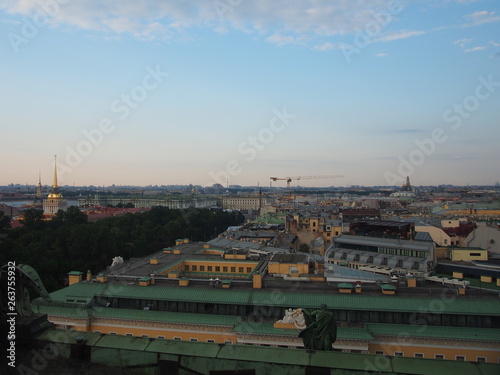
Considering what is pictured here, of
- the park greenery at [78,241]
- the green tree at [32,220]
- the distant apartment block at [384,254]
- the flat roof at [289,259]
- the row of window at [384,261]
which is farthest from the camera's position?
the green tree at [32,220]

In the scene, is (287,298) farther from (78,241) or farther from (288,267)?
(78,241)

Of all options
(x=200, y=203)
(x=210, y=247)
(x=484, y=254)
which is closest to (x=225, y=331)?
(x=210, y=247)

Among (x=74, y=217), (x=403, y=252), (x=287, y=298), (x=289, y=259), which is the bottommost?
(x=287, y=298)

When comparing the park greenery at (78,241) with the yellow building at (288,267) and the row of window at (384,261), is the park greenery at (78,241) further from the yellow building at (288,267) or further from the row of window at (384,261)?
the row of window at (384,261)

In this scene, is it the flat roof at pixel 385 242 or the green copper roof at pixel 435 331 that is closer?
the green copper roof at pixel 435 331

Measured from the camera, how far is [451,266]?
34469mm

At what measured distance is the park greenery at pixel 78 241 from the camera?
39812 mm

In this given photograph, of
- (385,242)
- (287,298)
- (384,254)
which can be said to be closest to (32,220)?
(385,242)

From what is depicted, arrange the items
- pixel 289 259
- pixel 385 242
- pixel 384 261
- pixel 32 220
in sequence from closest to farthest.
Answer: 1. pixel 289 259
2. pixel 384 261
3. pixel 385 242
4. pixel 32 220

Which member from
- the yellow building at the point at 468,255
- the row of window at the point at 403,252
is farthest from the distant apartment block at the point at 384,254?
the yellow building at the point at 468,255

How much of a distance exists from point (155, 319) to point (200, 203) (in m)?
166

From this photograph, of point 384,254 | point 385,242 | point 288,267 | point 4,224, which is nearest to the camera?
point 288,267

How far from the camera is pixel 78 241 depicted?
45625 millimetres

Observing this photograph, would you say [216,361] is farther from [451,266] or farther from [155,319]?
[451,266]
